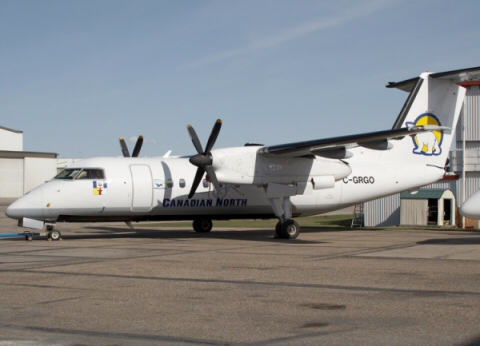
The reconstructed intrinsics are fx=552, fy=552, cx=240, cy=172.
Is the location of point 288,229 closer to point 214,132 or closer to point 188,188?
point 188,188

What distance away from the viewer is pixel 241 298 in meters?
8.55

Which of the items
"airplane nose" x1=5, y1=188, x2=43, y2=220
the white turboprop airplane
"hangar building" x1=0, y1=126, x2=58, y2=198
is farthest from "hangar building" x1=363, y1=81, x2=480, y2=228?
"hangar building" x1=0, y1=126, x2=58, y2=198

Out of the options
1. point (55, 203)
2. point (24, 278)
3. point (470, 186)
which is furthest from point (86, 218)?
point (470, 186)

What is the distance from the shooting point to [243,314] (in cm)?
739

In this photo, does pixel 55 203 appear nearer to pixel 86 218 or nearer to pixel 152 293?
pixel 86 218

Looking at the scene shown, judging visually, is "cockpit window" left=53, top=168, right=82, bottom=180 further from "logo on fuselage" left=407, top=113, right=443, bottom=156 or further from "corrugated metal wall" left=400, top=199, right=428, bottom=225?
"corrugated metal wall" left=400, top=199, right=428, bottom=225

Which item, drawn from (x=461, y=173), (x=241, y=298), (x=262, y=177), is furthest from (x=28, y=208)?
(x=461, y=173)

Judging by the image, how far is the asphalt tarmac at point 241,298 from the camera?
6316mm

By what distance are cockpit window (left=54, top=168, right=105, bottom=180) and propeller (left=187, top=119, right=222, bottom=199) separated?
339 cm

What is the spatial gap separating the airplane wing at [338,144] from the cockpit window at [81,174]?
579 cm

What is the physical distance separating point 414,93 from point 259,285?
15430 millimetres

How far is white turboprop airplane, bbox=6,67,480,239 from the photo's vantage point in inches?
746

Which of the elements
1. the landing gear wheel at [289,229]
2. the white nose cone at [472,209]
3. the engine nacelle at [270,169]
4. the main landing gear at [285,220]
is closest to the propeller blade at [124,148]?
the engine nacelle at [270,169]

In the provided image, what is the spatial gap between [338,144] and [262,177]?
9.82ft
